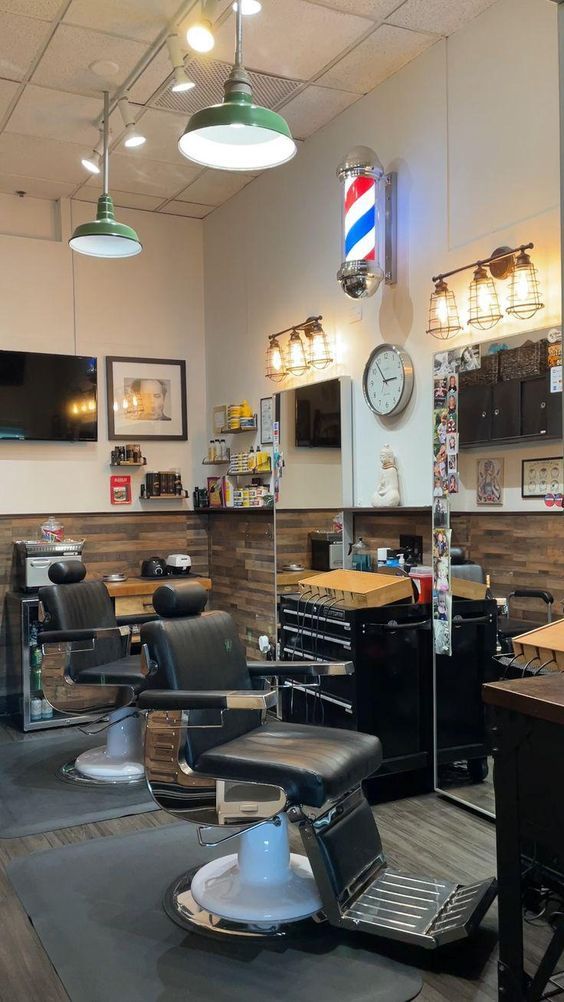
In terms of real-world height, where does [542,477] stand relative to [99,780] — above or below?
above

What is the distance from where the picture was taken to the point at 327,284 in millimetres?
4832

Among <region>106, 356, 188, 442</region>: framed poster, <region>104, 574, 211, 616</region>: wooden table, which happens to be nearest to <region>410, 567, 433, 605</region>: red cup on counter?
<region>104, 574, 211, 616</region>: wooden table

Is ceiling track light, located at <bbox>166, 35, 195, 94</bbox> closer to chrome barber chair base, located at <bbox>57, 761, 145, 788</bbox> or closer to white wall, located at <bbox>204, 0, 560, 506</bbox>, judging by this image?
white wall, located at <bbox>204, 0, 560, 506</bbox>

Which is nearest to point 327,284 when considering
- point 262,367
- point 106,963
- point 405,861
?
point 262,367

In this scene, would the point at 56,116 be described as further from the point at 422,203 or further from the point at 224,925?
the point at 224,925

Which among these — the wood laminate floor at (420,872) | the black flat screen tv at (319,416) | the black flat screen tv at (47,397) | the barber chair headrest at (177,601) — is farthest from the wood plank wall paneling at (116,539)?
the barber chair headrest at (177,601)

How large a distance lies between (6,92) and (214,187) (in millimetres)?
1636

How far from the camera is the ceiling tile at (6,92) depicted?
4.25 metres

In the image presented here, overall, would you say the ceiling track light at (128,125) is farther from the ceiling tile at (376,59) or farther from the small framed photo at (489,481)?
the small framed photo at (489,481)

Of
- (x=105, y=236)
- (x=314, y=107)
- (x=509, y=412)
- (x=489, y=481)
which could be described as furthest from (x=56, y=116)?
(x=489, y=481)

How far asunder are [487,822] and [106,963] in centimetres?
Result: 174

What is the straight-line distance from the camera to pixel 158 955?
2.47 m

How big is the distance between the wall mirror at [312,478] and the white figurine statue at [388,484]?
0.33 meters

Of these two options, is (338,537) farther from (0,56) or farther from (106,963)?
(0,56)
